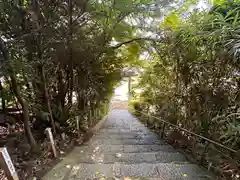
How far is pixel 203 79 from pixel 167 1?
5.00ft

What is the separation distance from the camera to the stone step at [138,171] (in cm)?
193

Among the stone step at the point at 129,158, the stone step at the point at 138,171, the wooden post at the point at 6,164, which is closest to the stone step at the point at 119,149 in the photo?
the stone step at the point at 129,158

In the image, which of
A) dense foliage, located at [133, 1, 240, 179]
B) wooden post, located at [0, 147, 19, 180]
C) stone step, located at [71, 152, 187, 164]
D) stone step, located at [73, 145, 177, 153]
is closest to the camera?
wooden post, located at [0, 147, 19, 180]

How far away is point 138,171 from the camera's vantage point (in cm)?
203

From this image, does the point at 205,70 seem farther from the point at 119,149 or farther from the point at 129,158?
the point at 119,149

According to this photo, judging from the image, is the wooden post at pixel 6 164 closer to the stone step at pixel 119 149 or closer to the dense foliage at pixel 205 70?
the stone step at pixel 119 149

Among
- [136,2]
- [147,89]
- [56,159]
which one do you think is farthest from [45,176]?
[147,89]

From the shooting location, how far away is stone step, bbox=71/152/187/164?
2393 millimetres

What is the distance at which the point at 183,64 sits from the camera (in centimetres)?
287

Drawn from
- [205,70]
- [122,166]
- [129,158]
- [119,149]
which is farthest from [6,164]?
[205,70]

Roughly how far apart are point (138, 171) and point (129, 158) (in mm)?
459

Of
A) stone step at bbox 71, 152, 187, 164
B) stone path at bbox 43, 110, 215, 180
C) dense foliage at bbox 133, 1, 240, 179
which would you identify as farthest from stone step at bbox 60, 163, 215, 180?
dense foliage at bbox 133, 1, 240, 179

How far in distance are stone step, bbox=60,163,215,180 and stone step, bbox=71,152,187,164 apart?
0.19 meters

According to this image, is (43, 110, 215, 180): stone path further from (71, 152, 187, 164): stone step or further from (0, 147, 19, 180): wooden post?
(0, 147, 19, 180): wooden post
